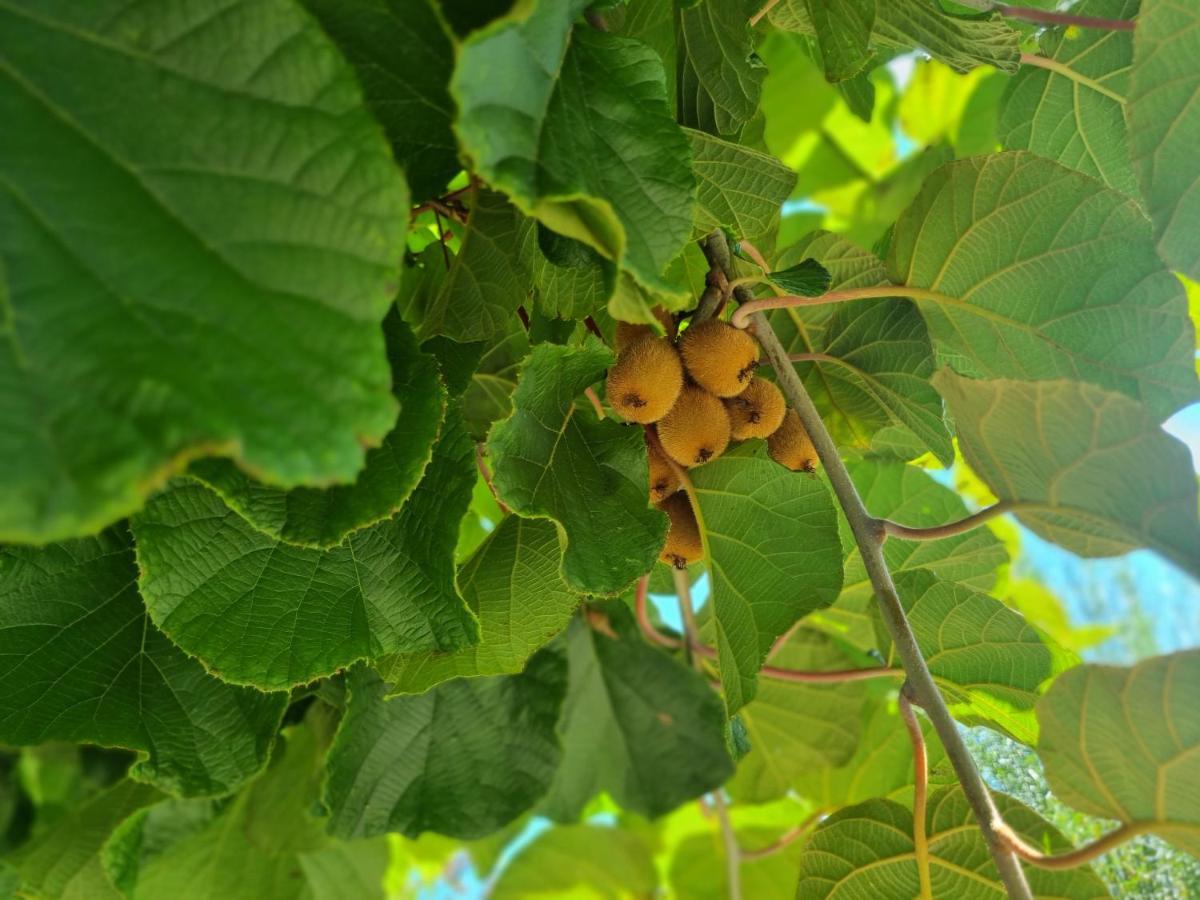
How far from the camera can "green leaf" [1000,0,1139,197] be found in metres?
0.71

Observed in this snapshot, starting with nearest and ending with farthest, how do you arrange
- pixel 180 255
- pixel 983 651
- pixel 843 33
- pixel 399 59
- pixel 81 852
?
pixel 180 255
pixel 399 59
pixel 843 33
pixel 983 651
pixel 81 852

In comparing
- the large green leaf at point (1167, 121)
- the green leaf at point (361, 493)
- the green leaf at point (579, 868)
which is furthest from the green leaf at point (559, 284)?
the green leaf at point (579, 868)

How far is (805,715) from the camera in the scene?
97cm

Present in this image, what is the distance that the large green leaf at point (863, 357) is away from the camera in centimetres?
68

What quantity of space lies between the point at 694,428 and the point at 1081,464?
21 cm

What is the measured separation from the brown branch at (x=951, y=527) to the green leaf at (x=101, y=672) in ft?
1.31

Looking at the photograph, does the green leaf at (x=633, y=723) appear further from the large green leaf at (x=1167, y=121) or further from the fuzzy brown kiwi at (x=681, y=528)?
the large green leaf at (x=1167, y=121)

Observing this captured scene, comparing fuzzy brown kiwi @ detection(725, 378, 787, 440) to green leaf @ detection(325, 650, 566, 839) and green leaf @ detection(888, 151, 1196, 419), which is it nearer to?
green leaf @ detection(888, 151, 1196, 419)

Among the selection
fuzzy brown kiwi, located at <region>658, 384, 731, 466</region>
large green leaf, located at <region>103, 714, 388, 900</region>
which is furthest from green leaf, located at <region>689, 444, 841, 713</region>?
large green leaf, located at <region>103, 714, 388, 900</region>

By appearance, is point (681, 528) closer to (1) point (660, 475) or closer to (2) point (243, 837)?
(1) point (660, 475)

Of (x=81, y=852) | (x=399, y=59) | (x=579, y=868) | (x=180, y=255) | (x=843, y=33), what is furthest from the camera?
(x=579, y=868)

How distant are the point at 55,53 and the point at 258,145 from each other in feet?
0.21

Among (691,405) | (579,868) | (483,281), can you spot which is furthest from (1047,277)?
(579,868)

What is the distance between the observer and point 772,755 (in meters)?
1.02
